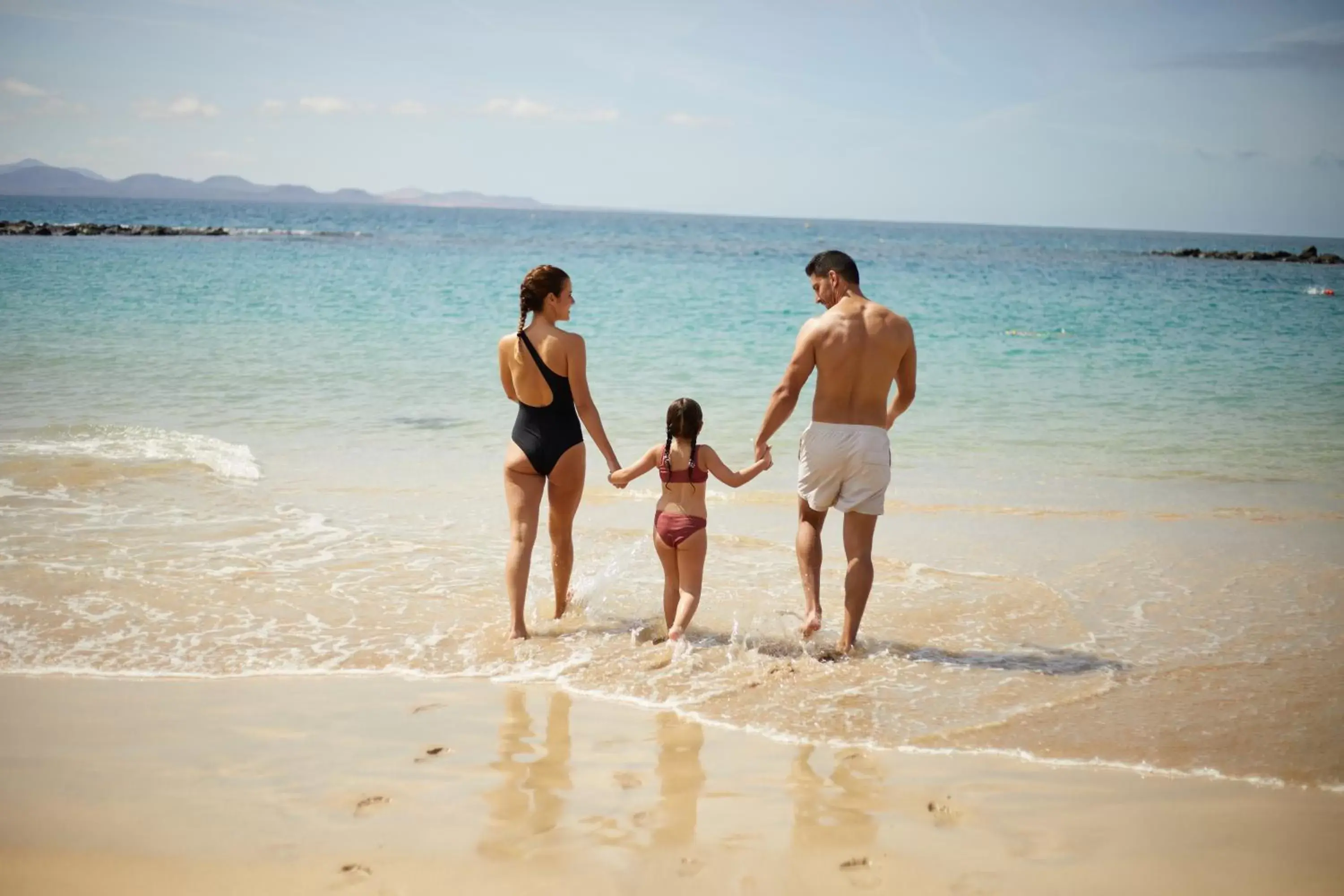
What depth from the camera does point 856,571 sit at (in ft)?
16.4

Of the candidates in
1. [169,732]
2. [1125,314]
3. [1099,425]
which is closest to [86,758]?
[169,732]

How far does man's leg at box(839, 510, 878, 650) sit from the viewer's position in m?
5.00

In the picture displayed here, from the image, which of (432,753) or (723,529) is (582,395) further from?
(723,529)

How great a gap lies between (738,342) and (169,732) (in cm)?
1472

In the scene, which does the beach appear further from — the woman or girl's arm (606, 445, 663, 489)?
girl's arm (606, 445, 663, 489)

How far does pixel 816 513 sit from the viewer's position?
526 centimetres

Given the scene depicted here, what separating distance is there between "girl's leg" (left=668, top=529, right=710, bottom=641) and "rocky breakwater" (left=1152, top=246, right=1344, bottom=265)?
71.4 meters

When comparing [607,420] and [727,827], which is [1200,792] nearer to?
[727,827]

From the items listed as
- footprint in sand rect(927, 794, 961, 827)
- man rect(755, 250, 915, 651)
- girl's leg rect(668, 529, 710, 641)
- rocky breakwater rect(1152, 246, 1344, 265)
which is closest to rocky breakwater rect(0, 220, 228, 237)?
girl's leg rect(668, 529, 710, 641)

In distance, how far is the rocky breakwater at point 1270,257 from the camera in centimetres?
6456

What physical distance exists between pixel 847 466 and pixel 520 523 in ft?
5.76

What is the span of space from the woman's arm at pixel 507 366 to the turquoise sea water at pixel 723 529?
128cm

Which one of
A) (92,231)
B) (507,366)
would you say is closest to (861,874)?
(507,366)

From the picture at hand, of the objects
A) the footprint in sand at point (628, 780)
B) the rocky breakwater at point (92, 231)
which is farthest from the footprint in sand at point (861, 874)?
the rocky breakwater at point (92, 231)
